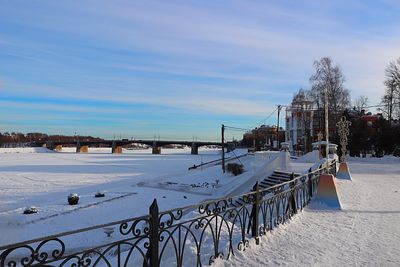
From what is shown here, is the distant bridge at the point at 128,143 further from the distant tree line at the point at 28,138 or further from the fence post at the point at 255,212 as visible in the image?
the fence post at the point at 255,212

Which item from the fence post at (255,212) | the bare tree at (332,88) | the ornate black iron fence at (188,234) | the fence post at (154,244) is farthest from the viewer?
the bare tree at (332,88)

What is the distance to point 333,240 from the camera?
7098 millimetres

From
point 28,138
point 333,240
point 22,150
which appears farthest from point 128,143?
point 333,240

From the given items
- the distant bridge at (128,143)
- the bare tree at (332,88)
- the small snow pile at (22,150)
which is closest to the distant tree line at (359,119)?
the bare tree at (332,88)

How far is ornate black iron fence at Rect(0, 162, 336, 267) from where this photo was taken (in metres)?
3.42

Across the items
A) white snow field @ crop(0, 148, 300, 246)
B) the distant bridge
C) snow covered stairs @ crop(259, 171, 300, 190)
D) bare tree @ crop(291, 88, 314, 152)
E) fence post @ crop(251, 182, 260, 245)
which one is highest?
bare tree @ crop(291, 88, 314, 152)

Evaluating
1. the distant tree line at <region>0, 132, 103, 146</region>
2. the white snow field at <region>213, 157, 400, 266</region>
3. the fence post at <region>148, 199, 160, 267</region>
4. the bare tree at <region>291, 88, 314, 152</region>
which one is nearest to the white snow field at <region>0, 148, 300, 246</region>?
the white snow field at <region>213, 157, 400, 266</region>

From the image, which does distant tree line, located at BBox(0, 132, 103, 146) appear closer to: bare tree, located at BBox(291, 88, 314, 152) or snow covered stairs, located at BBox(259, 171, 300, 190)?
bare tree, located at BBox(291, 88, 314, 152)

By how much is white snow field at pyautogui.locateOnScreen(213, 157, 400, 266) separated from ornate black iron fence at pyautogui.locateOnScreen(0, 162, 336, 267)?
0.25 m

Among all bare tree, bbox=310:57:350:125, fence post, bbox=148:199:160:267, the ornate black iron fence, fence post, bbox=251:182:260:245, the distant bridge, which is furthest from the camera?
the distant bridge

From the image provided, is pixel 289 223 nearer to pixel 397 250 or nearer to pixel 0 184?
pixel 397 250

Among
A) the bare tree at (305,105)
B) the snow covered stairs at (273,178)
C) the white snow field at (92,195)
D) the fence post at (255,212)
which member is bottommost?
the white snow field at (92,195)

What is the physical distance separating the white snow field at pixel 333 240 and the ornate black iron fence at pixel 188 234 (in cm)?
25

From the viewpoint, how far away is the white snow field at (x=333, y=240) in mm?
5840
